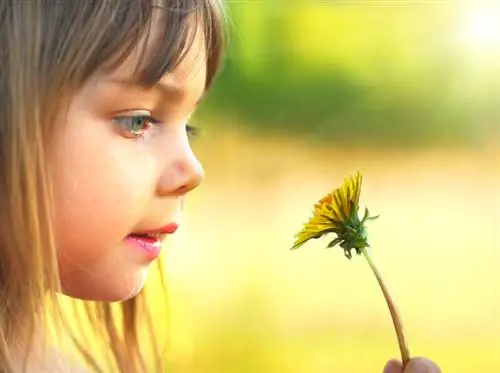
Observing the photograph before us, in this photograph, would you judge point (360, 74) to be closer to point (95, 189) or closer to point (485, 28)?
point (485, 28)

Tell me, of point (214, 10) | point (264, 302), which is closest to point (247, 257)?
point (264, 302)

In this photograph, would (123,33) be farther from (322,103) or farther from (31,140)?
(322,103)

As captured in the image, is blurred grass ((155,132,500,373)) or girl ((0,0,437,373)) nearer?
girl ((0,0,437,373))

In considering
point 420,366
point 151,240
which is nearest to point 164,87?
point 151,240

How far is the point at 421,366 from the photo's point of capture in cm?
79

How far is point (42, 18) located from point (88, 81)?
6cm

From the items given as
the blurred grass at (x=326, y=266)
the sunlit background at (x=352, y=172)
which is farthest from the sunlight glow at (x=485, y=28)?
the blurred grass at (x=326, y=266)

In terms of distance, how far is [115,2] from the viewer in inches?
28.4

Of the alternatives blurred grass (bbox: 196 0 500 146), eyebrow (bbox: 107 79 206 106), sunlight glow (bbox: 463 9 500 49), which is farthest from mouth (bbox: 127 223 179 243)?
sunlight glow (bbox: 463 9 500 49)

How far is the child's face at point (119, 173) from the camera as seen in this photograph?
721 mm

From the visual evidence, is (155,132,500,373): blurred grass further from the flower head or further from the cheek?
the cheek

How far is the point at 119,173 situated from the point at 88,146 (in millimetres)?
33

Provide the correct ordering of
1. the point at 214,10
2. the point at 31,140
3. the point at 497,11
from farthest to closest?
the point at 497,11 < the point at 214,10 < the point at 31,140

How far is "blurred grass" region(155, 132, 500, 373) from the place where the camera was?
1.07 m
